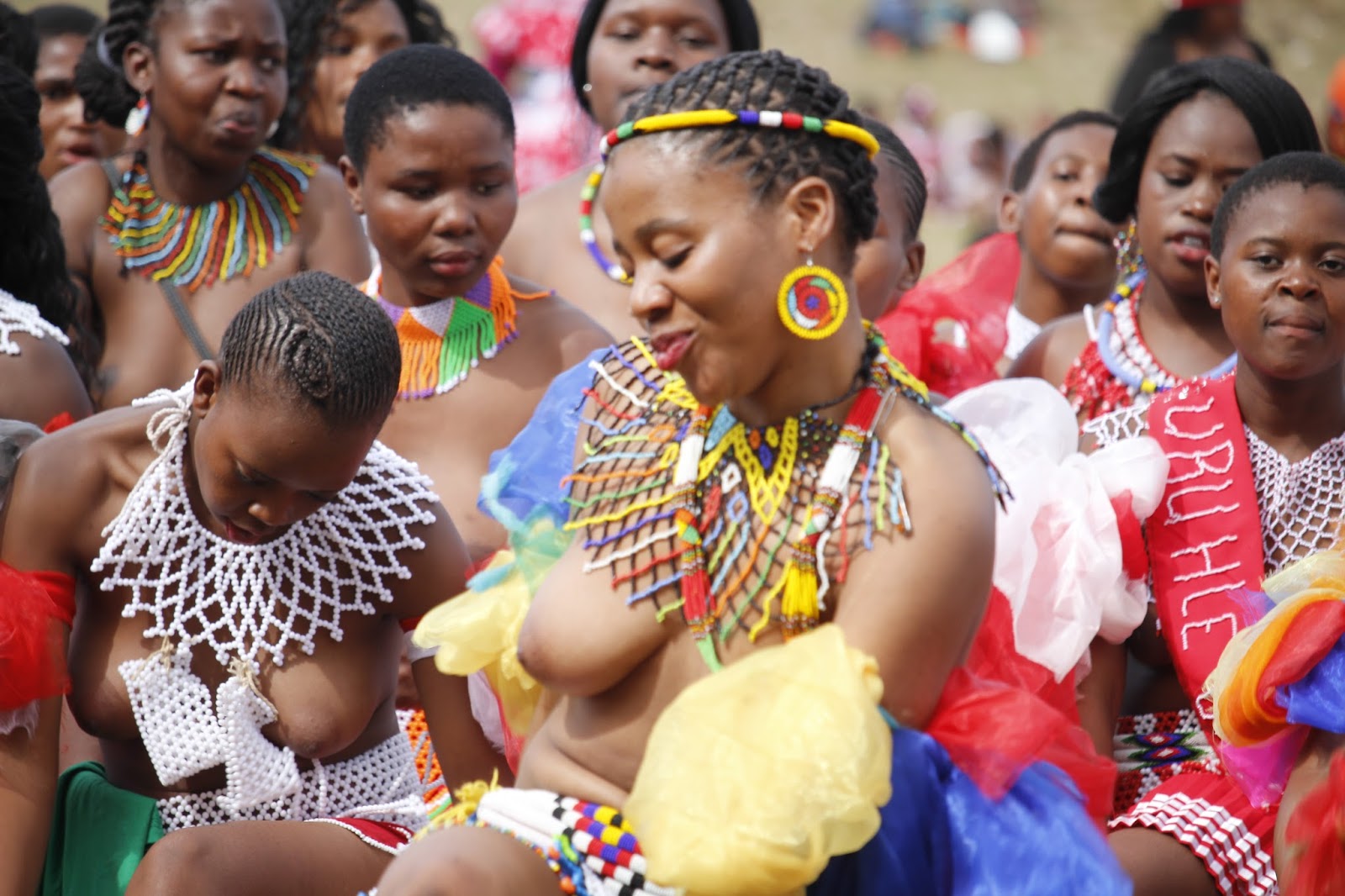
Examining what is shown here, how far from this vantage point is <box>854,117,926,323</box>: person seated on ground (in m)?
4.52

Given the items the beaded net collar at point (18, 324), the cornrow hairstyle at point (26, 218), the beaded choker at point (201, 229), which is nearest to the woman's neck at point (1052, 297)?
the beaded choker at point (201, 229)

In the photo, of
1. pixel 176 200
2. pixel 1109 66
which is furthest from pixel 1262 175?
pixel 1109 66

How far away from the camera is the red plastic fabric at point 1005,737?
2.53m

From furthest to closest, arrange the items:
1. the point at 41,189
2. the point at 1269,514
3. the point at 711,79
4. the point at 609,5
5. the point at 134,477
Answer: the point at 609,5 < the point at 41,189 < the point at 1269,514 < the point at 134,477 < the point at 711,79

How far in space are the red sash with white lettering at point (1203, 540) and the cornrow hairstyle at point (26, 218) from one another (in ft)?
8.62

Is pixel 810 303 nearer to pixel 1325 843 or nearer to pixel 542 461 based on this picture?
pixel 542 461

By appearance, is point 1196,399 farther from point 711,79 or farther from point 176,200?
point 176,200

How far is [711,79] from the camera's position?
8.87 ft

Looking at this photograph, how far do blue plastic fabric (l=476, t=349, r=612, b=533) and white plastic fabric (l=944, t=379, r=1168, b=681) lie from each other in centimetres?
76

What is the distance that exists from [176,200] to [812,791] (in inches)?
129

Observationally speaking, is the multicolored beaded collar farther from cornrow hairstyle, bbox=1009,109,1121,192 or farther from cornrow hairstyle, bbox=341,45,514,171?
cornrow hairstyle, bbox=1009,109,1121,192

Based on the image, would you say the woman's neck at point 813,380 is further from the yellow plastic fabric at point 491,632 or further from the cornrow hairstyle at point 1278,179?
the cornrow hairstyle at point 1278,179

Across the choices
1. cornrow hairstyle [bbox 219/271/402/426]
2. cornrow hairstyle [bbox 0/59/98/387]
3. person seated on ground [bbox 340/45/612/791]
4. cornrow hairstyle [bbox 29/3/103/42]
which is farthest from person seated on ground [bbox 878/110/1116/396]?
cornrow hairstyle [bbox 29/3/103/42]

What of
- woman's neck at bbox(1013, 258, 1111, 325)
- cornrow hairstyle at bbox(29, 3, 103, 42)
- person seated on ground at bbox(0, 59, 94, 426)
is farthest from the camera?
cornrow hairstyle at bbox(29, 3, 103, 42)
